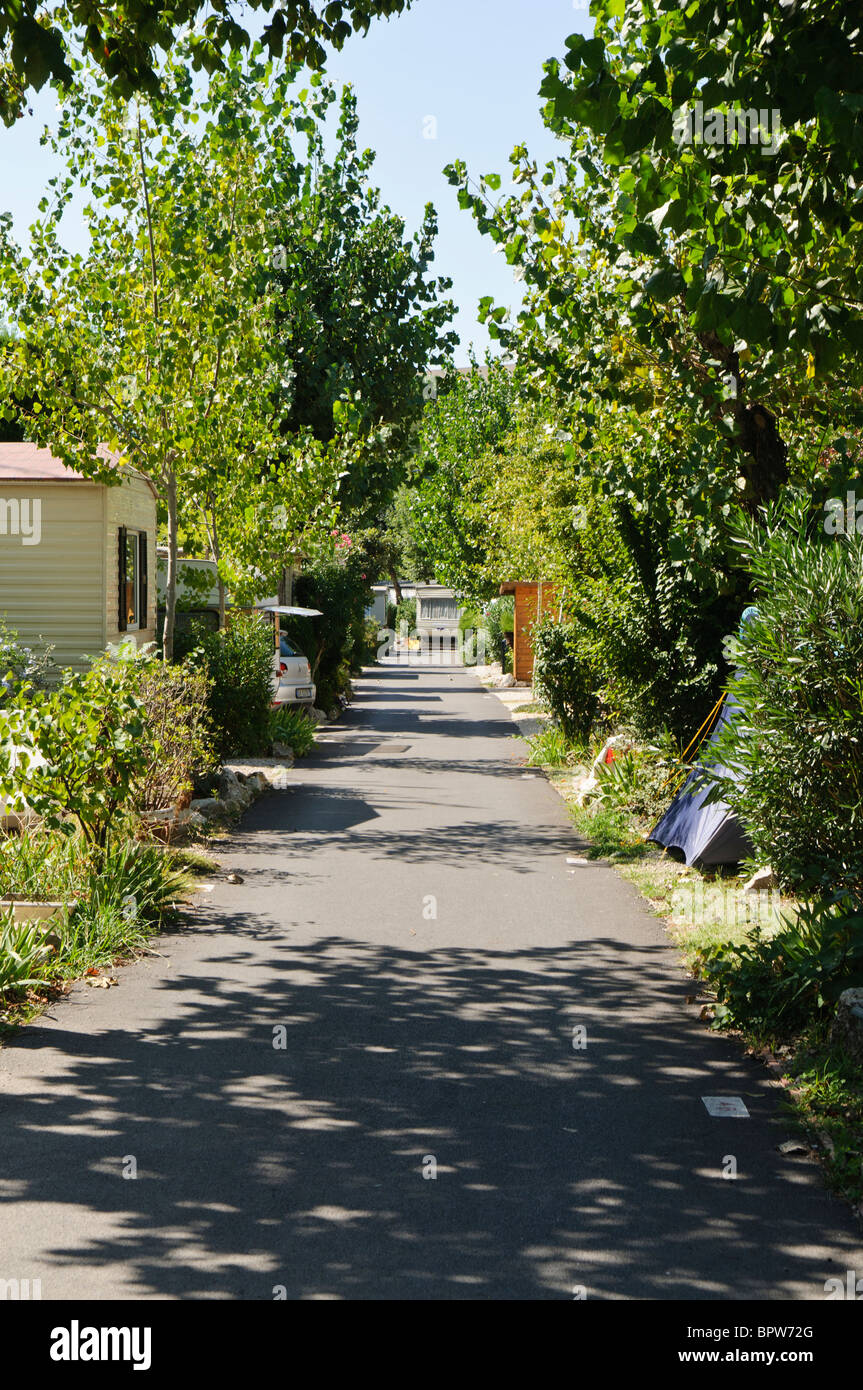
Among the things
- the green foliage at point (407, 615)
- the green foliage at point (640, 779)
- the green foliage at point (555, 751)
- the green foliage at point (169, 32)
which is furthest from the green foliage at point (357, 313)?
the green foliage at point (407, 615)

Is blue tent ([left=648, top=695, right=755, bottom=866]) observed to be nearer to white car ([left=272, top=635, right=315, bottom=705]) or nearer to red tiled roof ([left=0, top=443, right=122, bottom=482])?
red tiled roof ([left=0, top=443, right=122, bottom=482])

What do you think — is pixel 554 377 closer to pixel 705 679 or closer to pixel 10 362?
pixel 705 679

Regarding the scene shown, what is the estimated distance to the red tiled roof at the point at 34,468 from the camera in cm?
1738

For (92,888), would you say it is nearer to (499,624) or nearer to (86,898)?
(86,898)

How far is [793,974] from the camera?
6824 millimetres

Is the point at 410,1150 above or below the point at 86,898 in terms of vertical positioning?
below

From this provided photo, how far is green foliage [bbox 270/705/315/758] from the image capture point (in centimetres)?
2078

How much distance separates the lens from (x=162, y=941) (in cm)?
880

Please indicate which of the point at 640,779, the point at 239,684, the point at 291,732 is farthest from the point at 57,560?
the point at 640,779

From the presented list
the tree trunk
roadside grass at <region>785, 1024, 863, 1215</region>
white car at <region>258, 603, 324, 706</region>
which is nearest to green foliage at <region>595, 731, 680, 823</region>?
the tree trunk

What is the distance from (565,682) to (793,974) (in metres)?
12.5

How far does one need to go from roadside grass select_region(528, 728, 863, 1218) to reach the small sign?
0.20 metres

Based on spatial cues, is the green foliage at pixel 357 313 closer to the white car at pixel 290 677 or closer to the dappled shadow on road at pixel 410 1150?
the white car at pixel 290 677

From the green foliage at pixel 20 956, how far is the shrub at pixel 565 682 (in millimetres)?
11815
